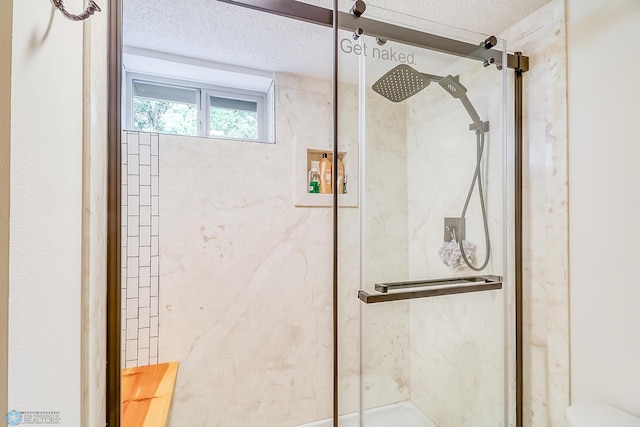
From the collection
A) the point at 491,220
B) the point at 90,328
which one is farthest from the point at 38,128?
the point at 491,220

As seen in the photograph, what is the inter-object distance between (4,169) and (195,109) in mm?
1617

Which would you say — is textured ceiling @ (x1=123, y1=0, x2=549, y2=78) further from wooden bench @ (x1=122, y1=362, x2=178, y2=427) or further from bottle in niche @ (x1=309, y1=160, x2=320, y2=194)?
wooden bench @ (x1=122, y1=362, x2=178, y2=427)

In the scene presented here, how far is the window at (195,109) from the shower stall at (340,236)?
0.07ft

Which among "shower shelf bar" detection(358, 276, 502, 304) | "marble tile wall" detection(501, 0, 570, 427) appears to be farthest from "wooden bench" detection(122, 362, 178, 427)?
"marble tile wall" detection(501, 0, 570, 427)

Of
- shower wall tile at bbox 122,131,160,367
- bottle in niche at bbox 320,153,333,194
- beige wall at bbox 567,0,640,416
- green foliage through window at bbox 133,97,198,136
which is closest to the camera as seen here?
beige wall at bbox 567,0,640,416

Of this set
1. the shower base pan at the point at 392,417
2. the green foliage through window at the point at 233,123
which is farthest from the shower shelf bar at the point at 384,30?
the shower base pan at the point at 392,417

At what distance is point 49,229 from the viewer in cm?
45

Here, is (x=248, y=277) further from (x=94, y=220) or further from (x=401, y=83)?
(x=401, y=83)

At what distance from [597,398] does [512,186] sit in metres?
0.85

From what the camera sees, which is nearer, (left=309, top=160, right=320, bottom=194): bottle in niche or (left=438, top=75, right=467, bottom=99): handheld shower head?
(left=438, top=75, right=467, bottom=99): handheld shower head

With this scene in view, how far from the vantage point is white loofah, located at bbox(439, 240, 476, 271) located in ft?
4.03

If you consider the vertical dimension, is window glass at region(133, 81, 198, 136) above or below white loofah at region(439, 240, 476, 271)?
above

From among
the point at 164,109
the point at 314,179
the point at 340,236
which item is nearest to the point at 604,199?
the point at 340,236

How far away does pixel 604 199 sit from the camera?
104 cm
